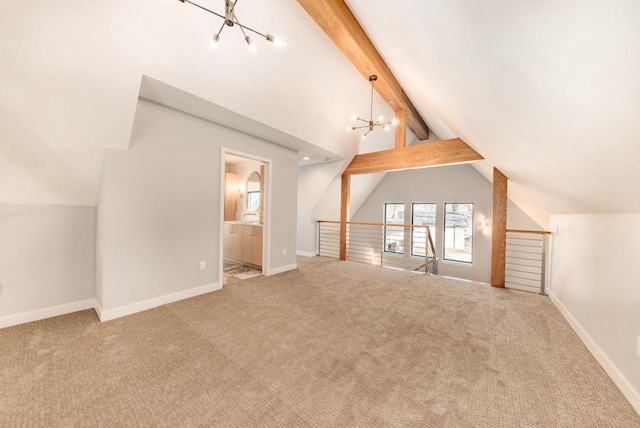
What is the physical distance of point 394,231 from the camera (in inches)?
310

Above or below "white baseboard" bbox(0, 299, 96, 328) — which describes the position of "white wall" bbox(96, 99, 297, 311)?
above

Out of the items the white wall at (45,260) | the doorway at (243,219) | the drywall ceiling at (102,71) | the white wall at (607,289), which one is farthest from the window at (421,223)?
the white wall at (45,260)

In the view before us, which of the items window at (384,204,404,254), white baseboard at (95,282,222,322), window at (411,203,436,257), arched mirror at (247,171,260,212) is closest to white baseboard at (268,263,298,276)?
white baseboard at (95,282,222,322)

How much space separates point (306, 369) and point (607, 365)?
7.15 ft

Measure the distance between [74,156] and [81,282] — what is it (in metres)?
1.39

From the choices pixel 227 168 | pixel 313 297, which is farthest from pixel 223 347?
pixel 227 168

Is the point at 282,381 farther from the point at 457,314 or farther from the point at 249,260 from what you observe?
the point at 249,260

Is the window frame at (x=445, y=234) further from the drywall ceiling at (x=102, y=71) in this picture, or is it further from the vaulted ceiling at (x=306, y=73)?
the drywall ceiling at (x=102, y=71)

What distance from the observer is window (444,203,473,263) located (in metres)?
6.52

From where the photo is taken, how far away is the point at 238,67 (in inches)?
97.7

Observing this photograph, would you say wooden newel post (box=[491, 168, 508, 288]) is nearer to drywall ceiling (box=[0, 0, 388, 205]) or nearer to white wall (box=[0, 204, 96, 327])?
drywall ceiling (box=[0, 0, 388, 205])

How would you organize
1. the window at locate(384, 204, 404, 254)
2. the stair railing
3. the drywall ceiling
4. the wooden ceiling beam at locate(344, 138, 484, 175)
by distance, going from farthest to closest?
1. the window at locate(384, 204, 404, 254)
2. the stair railing
3. the wooden ceiling beam at locate(344, 138, 484, 175)
4. the drywall ceiling

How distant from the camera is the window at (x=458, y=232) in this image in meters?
6.52

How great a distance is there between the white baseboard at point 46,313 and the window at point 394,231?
7104 millimetres
